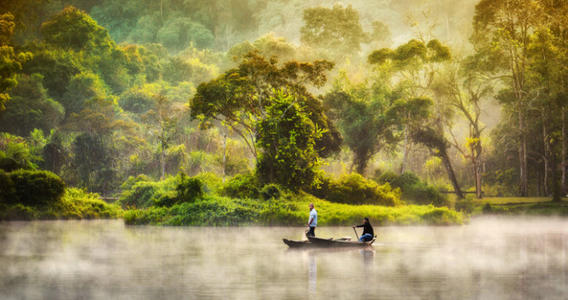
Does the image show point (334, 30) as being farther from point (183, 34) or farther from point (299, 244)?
point (299, 244)

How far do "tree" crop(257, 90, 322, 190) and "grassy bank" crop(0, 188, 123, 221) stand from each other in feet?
35.1

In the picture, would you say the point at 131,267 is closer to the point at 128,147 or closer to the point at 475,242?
the point at 475,242

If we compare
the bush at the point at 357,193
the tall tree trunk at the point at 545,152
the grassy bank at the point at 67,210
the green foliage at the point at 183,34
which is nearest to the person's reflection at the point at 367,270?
the bush at the point at 357,193

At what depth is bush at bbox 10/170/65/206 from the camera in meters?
36.0

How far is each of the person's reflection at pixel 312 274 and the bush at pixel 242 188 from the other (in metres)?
16.6

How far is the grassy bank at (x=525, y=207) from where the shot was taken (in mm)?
48375

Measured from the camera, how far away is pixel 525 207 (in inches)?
1938

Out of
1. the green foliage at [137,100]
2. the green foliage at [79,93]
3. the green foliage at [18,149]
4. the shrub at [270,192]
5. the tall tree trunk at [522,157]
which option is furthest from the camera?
the green foliage at [137,100]

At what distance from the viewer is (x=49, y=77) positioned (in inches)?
2827

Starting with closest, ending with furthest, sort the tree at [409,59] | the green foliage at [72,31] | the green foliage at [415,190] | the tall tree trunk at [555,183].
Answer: the green foliage at [415,190] → the tall tree trunk at [555,183] → the tree at [409,59] → the green foliage at [72,31]

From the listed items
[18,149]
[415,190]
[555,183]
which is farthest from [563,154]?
[18,149]

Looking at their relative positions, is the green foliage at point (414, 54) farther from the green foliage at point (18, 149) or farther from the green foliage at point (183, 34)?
the green foliage at point (183, 34)

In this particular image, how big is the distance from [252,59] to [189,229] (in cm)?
1457

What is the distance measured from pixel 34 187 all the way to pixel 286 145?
48.0 ft
